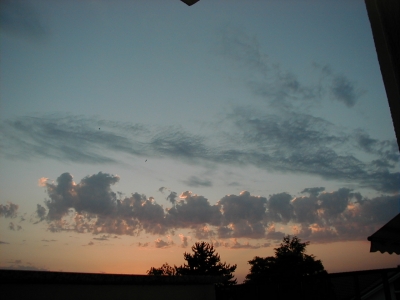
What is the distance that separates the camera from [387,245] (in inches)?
196

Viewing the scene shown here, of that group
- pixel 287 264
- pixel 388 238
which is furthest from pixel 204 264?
pixel 388 238

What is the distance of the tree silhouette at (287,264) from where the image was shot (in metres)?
47.8

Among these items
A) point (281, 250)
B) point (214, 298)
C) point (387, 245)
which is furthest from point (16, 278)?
point (281, 250)

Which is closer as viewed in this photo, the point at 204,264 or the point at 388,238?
the point at 388,238

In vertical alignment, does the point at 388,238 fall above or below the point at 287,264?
above

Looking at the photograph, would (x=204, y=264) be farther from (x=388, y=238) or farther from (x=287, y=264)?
(x=388, y=238)

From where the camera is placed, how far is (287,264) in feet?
161

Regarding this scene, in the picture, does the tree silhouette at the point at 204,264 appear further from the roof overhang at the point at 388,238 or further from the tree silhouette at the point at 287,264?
the roof overhang at the point at 388,238

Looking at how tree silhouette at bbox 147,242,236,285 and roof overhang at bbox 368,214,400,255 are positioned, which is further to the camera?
tree silhouette at bbox 147,242,236,285

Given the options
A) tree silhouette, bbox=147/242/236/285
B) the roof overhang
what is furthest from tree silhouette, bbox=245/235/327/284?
the roof overhang

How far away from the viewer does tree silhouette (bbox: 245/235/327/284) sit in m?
47.8

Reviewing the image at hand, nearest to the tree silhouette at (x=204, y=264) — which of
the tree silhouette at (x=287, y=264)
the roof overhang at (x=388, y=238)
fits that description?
the tree silhouette at (x=287, y=264)

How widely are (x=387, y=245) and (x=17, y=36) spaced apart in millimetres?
13589

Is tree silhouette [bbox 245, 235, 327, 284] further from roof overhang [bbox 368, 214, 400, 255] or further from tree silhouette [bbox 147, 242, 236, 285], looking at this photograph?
roof overhang [bbox 368, 214, 400, 255]
